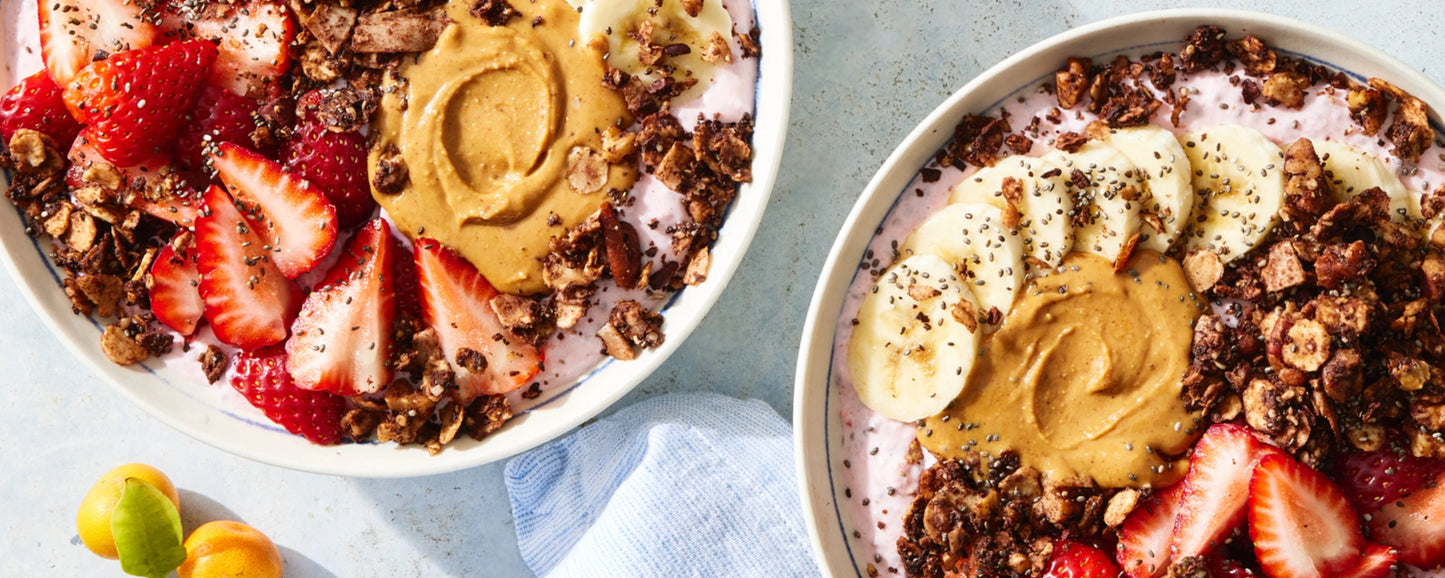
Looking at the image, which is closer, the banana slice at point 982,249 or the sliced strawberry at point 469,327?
the banana slice at point 982,249

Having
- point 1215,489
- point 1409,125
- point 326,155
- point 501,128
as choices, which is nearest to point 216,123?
point 326,155

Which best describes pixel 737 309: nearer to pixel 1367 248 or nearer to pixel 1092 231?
pixel 1092 231

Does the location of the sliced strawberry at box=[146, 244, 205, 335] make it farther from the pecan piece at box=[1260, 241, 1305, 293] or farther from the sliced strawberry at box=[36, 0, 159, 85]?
the pecan piece at box=[1260, 241, 1305, 293]

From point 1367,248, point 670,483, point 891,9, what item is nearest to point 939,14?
point 891,9

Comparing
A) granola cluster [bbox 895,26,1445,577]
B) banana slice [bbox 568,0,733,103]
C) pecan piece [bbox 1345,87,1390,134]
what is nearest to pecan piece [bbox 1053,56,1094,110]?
granola cluster [bbox 895,26,1445,577]

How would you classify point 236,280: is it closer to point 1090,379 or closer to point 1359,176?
point 1090,379

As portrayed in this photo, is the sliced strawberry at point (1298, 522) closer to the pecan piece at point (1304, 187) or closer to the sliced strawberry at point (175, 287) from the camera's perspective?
the pecan piece at point (1304, 187)

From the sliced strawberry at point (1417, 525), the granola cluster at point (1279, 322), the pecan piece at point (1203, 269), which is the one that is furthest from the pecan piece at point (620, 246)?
A: the sliced strawberry at point (1417, 525)
